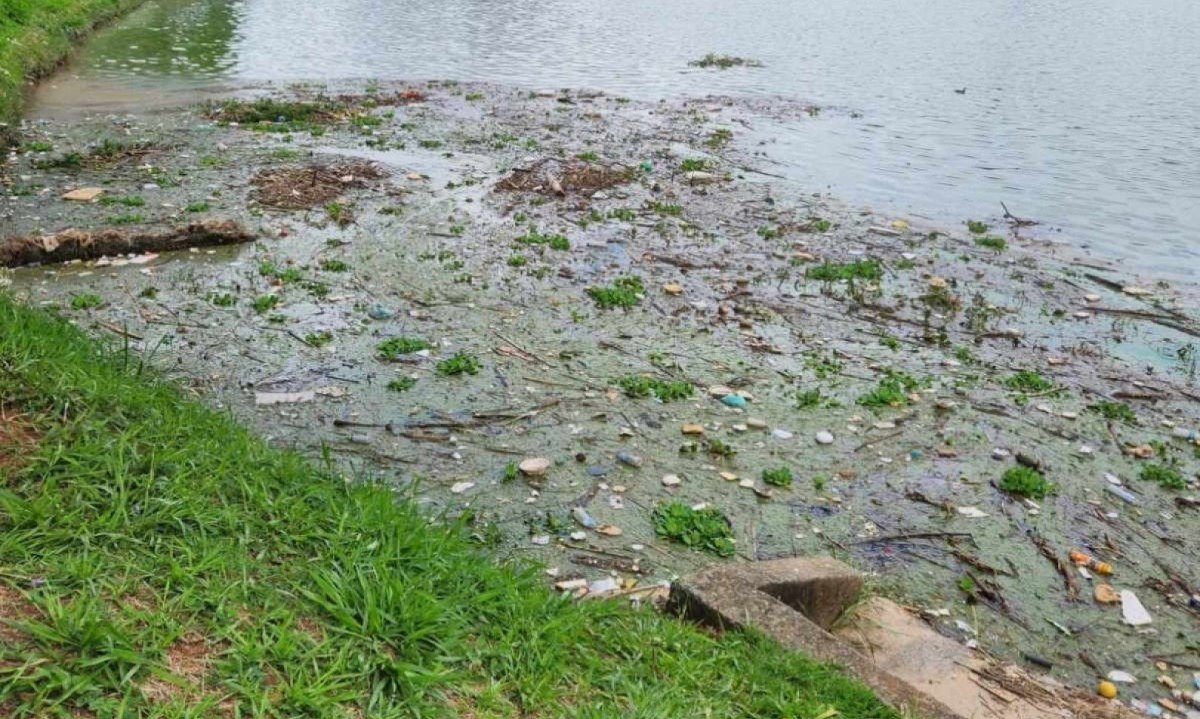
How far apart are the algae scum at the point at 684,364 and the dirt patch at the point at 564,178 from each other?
0.16ft

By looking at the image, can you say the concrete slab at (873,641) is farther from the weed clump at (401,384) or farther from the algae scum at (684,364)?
the weed clump at (401,384)

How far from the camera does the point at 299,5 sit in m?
34.8

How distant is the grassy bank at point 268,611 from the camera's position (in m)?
2.88

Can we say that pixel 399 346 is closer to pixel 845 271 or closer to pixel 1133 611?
pixel 845 271

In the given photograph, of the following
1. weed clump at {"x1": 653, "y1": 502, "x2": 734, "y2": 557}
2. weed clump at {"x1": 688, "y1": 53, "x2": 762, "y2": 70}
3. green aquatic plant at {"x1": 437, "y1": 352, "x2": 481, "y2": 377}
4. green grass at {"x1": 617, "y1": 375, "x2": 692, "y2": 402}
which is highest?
weed clump at {"x1": 688, "y1": 53, "x2": 762, "y2": 70}

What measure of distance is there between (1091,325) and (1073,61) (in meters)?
19.5

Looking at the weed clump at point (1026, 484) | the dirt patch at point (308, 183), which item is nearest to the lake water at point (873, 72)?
the weed clump at point (1026, 484)

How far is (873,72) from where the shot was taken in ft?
75.5

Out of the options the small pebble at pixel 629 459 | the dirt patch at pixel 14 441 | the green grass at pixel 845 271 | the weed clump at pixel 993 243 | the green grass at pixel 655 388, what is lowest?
the small pebble at pixel 629 459

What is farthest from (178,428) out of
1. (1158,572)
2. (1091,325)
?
(1091,325)

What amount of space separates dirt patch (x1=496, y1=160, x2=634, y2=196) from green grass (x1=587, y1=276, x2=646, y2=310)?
3.27m

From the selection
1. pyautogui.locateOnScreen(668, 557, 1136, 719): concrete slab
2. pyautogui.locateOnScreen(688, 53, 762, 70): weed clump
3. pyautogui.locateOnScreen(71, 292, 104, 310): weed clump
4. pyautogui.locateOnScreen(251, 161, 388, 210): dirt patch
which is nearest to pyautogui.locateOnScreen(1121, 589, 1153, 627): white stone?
pyautogui.locateOnScreen(668, 557, 1136, 719): concrete slab

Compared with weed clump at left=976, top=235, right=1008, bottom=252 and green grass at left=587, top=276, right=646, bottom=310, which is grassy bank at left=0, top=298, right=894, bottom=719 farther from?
weed clump at left=976, top=235, right=1008, bottom=252

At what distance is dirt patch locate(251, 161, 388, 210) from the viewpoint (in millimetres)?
11000
